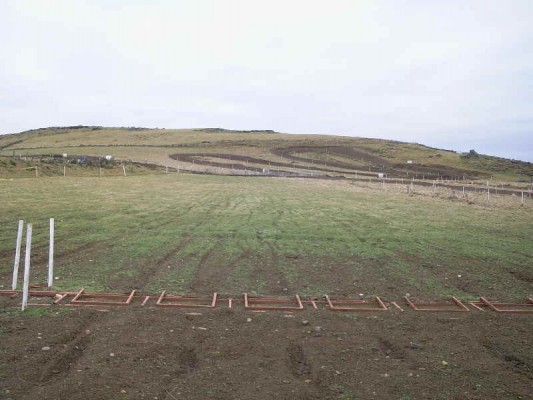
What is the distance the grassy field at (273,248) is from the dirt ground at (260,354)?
173 cm

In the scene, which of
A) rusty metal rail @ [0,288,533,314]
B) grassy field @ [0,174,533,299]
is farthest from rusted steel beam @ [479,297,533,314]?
grassy field @ [0,174,533,299]

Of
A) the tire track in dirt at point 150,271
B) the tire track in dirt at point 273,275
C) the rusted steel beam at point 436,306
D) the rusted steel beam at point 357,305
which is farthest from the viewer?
the tire track in dirt at point 273,275

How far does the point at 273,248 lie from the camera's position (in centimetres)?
1416

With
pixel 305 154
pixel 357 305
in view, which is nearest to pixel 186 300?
pixel 357 305

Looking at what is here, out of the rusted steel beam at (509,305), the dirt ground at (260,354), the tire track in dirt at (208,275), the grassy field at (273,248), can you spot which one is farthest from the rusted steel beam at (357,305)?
the tire track in dirt at (208,275)

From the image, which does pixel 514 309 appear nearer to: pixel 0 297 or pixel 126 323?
pixel 126 323

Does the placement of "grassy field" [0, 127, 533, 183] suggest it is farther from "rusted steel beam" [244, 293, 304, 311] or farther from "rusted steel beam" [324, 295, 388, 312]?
"rusted steel beam" [324, 295, 388, 312]

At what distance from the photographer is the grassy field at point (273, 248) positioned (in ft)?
34.6

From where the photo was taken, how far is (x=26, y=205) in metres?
21.2

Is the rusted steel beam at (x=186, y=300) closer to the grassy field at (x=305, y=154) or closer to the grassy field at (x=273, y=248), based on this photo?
the grassy field at (x=273, y=248)

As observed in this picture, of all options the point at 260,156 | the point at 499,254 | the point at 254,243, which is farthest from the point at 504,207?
the point at 260,156

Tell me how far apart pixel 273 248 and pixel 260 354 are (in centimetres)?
743

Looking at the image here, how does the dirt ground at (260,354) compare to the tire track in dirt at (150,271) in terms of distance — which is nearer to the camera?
the dirt ground at (260,354)

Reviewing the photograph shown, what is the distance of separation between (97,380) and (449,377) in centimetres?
445
